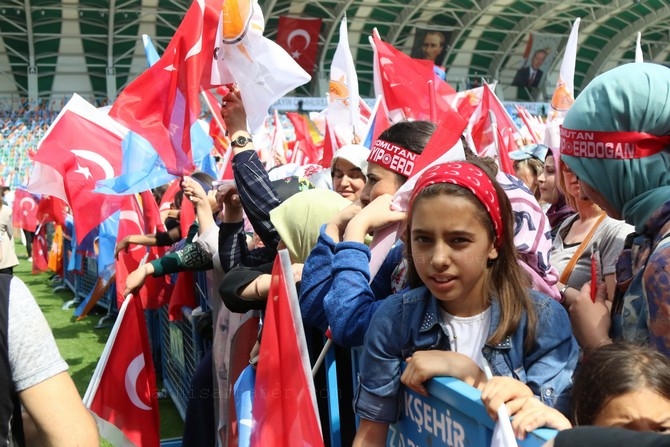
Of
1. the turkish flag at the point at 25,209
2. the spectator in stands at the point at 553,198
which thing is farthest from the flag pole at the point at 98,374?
the turkish flag at the point at 25,209

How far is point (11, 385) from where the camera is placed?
1.52 m

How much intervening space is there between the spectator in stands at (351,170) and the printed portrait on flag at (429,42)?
40254 millimetres

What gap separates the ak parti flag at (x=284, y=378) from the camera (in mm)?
2012

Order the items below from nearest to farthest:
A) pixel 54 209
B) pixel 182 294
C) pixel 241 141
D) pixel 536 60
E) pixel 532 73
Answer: pixel 241 141
pixel 182 294
pixel 54 209
pixel 536 60
pixel 532 73

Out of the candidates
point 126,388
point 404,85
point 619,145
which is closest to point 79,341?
point 404,85

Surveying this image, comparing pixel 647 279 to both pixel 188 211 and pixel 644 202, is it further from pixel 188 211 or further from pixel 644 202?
pixel 188 211

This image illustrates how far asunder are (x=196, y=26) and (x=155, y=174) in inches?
50.8

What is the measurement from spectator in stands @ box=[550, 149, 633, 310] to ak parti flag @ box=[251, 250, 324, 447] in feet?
2.40

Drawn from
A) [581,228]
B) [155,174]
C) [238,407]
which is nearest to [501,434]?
[238,407]

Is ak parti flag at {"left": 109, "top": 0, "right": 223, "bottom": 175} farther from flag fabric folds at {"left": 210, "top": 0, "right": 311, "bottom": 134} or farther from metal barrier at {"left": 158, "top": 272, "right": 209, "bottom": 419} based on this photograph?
metal barrier at {"left": 158, "top": 272, "right": 209, "bottom": 419}

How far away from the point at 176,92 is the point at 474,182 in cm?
251

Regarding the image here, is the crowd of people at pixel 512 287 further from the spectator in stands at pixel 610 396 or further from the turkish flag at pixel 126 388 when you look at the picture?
the turkish flag at pixel 126 388

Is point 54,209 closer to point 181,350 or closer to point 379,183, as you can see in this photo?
point 181,350

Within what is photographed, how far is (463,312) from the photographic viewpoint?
1723mm
